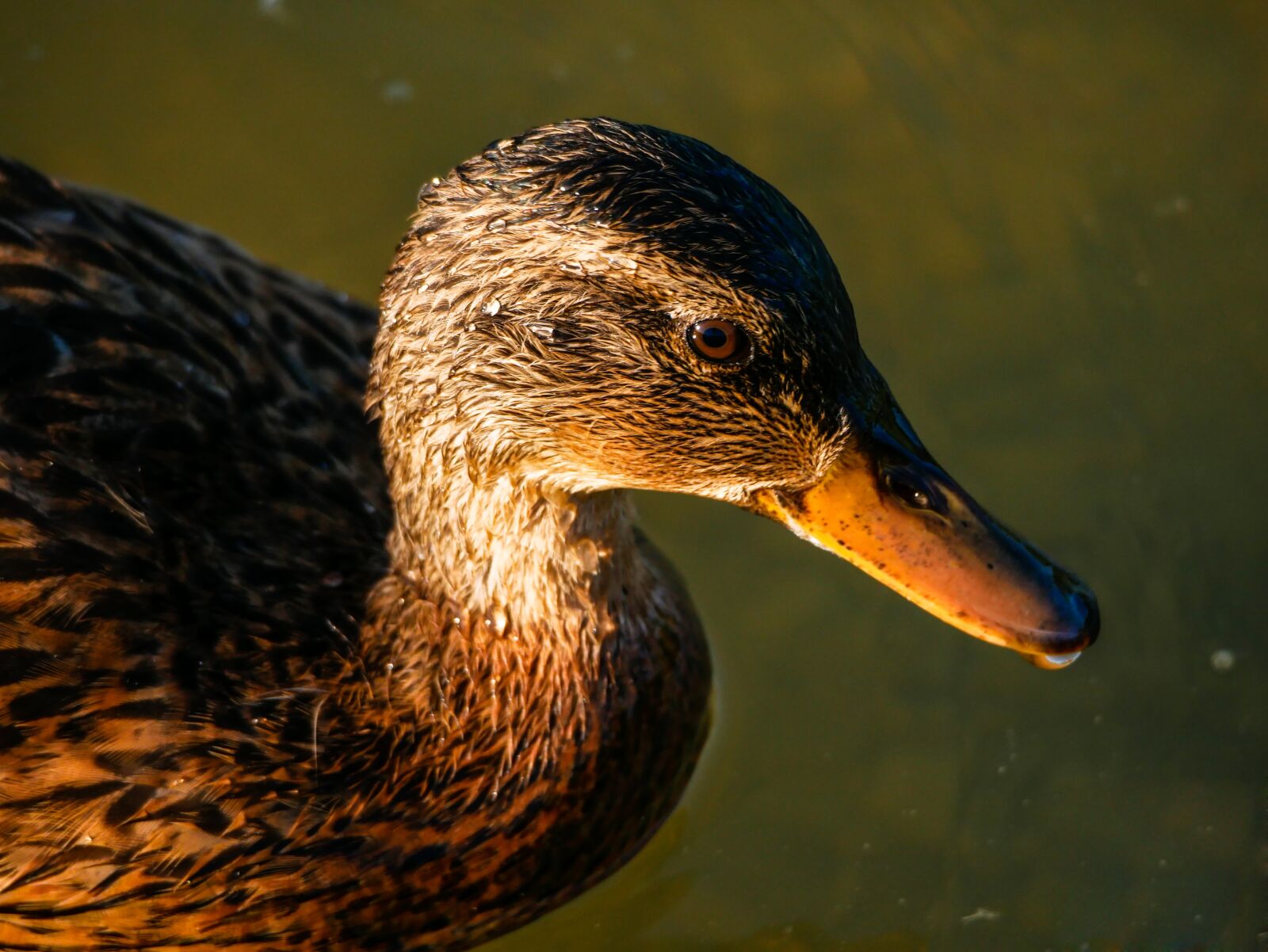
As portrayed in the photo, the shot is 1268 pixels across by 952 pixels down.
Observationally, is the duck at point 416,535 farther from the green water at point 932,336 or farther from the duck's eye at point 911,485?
the green water at point 932,336

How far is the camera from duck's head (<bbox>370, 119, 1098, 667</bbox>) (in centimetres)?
239

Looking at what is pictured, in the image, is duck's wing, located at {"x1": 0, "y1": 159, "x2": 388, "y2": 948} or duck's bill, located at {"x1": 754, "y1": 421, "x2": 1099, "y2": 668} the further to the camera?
duck's wing, located at {"x1": 0, "y1": 159, "x2": 388, "y2": 948}

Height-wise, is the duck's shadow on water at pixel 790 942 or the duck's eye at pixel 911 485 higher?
the duck's eye at pixel 911 485

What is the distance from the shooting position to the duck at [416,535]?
248 cm

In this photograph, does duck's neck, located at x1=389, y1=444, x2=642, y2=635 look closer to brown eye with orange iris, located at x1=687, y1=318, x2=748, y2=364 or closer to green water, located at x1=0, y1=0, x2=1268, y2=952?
brown eye with orange iris, located at x1=687, y1=318, x2=748, y2=364

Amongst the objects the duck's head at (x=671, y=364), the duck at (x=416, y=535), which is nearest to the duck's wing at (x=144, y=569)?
the duck at (x=416, y=535)

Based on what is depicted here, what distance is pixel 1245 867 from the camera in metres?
3.73

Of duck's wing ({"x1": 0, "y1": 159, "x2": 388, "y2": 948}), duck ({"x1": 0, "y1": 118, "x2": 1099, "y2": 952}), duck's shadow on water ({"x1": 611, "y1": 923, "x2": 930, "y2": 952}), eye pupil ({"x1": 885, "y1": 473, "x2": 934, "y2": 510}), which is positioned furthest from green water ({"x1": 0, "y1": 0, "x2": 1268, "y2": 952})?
eye pupil ({"x1": 885, "y1": 473, "x2": 934, "y2": 510})

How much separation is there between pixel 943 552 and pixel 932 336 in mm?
2065

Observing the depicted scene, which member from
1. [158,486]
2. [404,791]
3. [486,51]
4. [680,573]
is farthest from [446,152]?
[404,791]

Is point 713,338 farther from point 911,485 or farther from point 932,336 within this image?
point 932,336

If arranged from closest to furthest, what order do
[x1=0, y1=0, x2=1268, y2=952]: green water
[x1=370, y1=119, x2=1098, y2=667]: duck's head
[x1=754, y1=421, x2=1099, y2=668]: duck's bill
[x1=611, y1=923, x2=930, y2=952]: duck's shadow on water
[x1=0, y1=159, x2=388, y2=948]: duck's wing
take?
[x1=370, y1=119, x2=1098, y2=667]: duck's head, [x1=754, y1=421, x2=1099, y2=668]: duck's bill, [x1=0, y1=159, x2=388, y2=948]: duck's wing, [x1=611, y1=923, x2=930, y2=952]: duck's shadow on water, [x1=0, y1=0, x2=1268, y2=952]: green water

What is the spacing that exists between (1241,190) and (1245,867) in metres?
2.39

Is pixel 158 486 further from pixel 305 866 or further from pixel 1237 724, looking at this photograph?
pixel 1237 724
